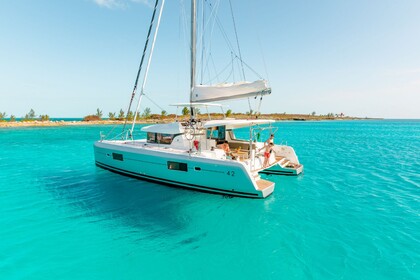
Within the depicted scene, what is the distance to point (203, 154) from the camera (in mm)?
9570

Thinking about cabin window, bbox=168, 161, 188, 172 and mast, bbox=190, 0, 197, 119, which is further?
mast, bbox=190, 0, 197, 119

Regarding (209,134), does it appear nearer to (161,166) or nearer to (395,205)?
(161,166)

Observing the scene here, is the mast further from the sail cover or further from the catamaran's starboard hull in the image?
the catamaran's starboard hull

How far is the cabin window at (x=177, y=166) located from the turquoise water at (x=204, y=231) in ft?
3.81

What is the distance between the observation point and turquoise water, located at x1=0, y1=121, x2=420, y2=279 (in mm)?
5191

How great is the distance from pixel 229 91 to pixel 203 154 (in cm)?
346

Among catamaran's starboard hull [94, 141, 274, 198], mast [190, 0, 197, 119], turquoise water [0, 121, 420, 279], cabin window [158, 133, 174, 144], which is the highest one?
mast [190, 0, 197, 119]

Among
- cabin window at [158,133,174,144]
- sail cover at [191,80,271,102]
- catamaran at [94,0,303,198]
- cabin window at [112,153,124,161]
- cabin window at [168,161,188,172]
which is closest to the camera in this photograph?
catamaran at [94,0,303,198]

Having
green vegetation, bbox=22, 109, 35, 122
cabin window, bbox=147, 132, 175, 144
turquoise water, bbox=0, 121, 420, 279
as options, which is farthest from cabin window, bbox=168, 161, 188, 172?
green vegetation, bbox=22, 109, 35, 122

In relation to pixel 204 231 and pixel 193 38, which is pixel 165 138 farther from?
pixel 204 231

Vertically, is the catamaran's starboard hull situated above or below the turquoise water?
above

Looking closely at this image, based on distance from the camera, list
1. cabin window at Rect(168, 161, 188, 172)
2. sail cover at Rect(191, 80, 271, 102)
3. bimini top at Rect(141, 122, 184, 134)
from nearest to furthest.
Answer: cabin window at Rect(168, 161, 188, 172) < sail cover at Rect(191, 80, 271, 102) < bimini top at Rect(141, 122, 184, 134)

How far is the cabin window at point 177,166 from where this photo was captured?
9.68 meters

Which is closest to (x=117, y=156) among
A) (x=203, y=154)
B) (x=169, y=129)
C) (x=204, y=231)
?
(x=169, y=129)
